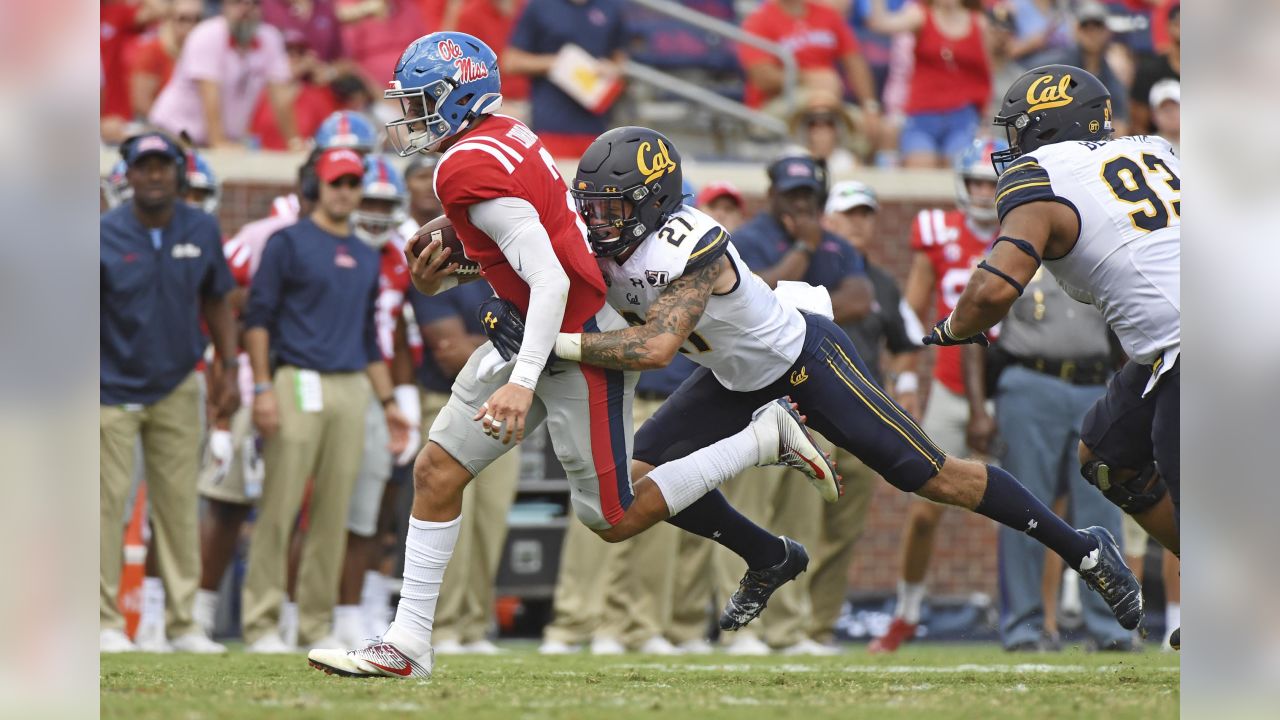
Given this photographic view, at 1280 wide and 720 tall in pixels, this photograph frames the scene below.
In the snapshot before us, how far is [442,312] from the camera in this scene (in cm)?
844

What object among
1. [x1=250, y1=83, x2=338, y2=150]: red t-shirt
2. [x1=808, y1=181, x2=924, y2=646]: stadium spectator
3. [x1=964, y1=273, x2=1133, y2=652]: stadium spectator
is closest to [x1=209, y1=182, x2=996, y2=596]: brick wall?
[x1=808, y1=181, x2=924, y2=646]: stadium spectator

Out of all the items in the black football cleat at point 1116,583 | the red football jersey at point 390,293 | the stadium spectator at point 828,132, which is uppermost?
the stadium spectator at point 828,132

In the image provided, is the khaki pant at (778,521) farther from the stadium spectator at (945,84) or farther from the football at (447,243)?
the stadium spectator at (945,84)

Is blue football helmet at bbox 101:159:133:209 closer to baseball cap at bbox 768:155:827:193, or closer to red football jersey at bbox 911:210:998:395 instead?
baseball cap at bbox 768:155:827:193

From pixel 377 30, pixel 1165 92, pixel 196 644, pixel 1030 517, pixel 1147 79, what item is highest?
pixel 377 30

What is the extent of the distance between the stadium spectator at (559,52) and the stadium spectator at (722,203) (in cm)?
176

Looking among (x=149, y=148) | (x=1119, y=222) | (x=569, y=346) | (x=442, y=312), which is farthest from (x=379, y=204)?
(x=1119, y=222)

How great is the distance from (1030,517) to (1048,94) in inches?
54.7

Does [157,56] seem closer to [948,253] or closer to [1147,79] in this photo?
[948,253]

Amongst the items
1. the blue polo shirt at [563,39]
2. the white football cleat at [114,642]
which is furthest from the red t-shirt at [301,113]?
the white football cleat at [114,642]

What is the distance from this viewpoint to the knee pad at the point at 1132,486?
19.4ft

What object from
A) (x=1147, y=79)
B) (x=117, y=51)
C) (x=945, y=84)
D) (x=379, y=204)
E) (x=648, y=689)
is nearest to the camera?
(x=648, y=689)

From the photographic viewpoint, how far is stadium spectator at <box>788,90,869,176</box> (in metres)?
10.3

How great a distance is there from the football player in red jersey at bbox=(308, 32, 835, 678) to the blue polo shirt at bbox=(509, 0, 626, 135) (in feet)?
18.0
